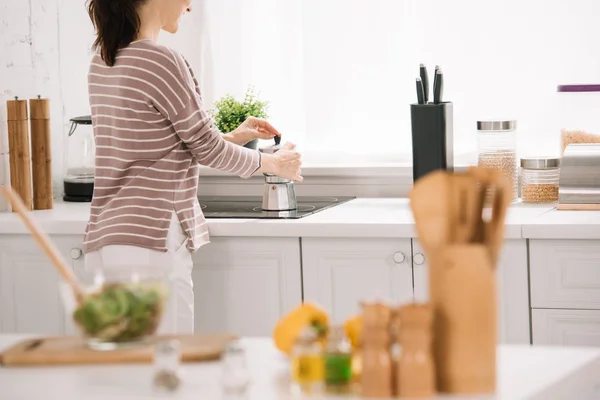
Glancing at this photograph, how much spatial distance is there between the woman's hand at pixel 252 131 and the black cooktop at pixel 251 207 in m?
0.21

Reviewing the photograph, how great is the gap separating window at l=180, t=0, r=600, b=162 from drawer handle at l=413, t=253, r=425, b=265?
0.72 meters

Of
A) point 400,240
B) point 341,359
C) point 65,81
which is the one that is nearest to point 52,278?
point 65,81

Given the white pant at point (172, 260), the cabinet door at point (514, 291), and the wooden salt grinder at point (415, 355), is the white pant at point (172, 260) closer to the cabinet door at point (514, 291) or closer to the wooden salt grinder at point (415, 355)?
the cabinet door at point (514, 291)

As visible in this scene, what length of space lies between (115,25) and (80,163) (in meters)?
1.04

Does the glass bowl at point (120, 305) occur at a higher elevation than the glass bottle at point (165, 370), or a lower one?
higher

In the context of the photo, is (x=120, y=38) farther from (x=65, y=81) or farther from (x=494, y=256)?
(x=494, y=256)

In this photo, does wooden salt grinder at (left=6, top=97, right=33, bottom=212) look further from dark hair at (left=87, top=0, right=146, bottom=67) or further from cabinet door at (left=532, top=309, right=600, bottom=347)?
cabinet door at (left=532, top=309, right=600, bottom=347)

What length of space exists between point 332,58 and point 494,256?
2.12 m

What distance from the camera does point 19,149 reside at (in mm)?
3152

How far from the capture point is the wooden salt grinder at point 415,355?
126cm

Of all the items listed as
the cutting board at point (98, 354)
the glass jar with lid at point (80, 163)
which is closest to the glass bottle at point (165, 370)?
the cutting board at point (98, 354)

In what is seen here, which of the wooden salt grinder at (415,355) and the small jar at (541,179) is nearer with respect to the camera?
the wooden salt grinder at (415,355)

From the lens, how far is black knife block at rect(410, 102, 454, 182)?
284 cm

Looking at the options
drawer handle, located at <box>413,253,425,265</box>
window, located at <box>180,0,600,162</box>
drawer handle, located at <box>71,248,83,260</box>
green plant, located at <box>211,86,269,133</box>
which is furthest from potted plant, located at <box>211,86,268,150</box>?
drawer handle, located at <box>413,253,425,265</box>
